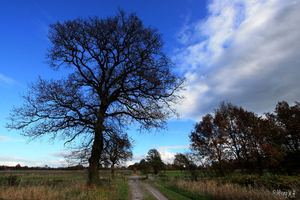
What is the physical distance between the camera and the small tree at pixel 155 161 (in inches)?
2127

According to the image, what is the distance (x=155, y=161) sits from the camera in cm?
5547

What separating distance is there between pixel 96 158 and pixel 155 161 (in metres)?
48.0

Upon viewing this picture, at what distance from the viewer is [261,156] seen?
2144 cm

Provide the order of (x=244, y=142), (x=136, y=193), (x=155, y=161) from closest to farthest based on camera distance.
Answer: (x=136, y=193)
(x=244, y=142)
(x=155, y=161)

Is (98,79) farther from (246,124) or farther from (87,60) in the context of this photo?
(246,124)

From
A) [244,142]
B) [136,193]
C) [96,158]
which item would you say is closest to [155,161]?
[244,142]

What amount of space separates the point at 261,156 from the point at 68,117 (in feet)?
78.6

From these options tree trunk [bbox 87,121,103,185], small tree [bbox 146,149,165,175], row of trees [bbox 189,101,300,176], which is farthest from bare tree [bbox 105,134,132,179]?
small tree [bbox 146,149,165,175]

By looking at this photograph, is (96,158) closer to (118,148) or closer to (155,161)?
(118,148)

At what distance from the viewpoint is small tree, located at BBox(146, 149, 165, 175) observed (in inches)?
2127

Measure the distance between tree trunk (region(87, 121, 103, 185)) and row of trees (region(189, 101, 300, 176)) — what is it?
17.2m

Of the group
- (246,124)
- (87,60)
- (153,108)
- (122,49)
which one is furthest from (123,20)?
(246,124)

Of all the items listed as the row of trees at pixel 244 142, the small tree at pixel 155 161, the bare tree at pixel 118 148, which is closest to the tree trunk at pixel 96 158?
the bare tree at pixel 118 148

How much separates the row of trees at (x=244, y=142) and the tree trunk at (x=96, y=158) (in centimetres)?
1723
